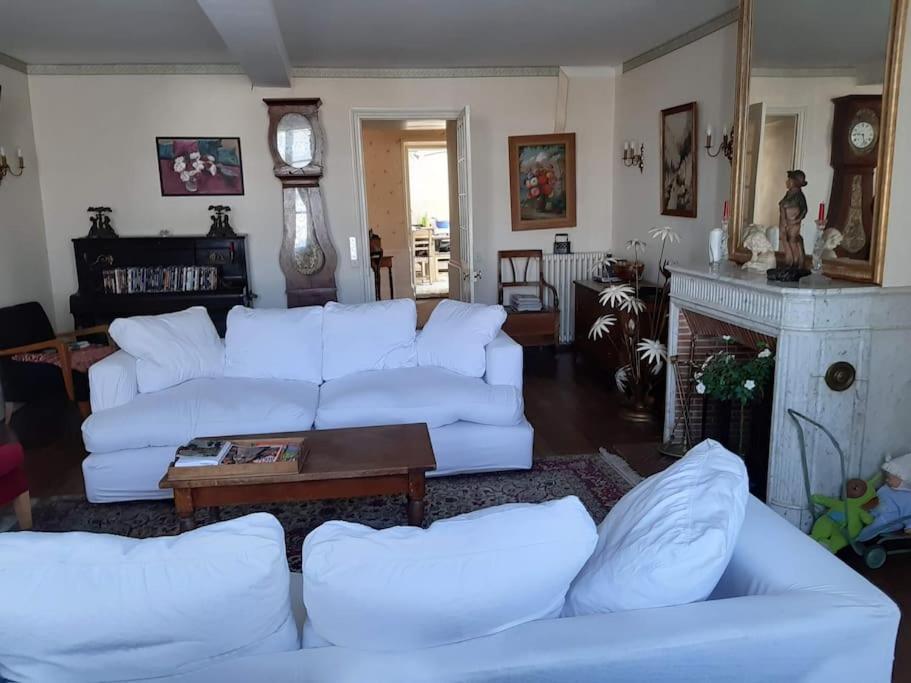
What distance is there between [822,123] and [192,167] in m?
4.63

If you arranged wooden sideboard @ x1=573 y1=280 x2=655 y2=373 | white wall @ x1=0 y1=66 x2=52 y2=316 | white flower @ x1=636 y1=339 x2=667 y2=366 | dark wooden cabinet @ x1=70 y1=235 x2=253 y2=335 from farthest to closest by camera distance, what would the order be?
dark wooden cabinet @ x1=70 y1=235 x2=253 y2=335
wooden sideboard @ x1=573 y1=280 x2=655 y2=373
white wall @ x1=0 y1=66 x2=52 y2=316
white flower @ x1=636 y1=339 x2=667 y2=366

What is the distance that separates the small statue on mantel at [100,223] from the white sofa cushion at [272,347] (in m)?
2.43

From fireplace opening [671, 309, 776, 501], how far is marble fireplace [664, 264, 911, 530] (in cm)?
38

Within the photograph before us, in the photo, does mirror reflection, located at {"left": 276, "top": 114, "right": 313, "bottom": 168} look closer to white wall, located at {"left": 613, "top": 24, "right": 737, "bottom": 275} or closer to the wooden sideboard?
the wooden sideboard

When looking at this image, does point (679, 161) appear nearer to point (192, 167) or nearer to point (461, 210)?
point (461, 210)

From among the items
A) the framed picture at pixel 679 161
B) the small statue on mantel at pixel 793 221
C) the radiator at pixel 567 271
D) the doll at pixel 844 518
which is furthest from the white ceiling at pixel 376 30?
the doll at pixel 844 518

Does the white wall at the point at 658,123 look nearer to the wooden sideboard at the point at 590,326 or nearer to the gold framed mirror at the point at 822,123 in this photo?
the wooden sideboard at the point at 590,326

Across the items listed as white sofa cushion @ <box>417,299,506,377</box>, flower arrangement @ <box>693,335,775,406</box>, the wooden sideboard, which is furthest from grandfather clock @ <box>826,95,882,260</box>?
the wooden sideboard

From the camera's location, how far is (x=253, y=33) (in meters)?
3.73

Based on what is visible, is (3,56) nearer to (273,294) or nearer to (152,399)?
(273,294)

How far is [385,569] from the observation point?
112 cm

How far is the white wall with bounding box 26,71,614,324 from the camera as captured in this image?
17.7 feet

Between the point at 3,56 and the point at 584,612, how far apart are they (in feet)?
18.5

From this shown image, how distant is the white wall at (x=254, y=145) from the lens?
540cm
